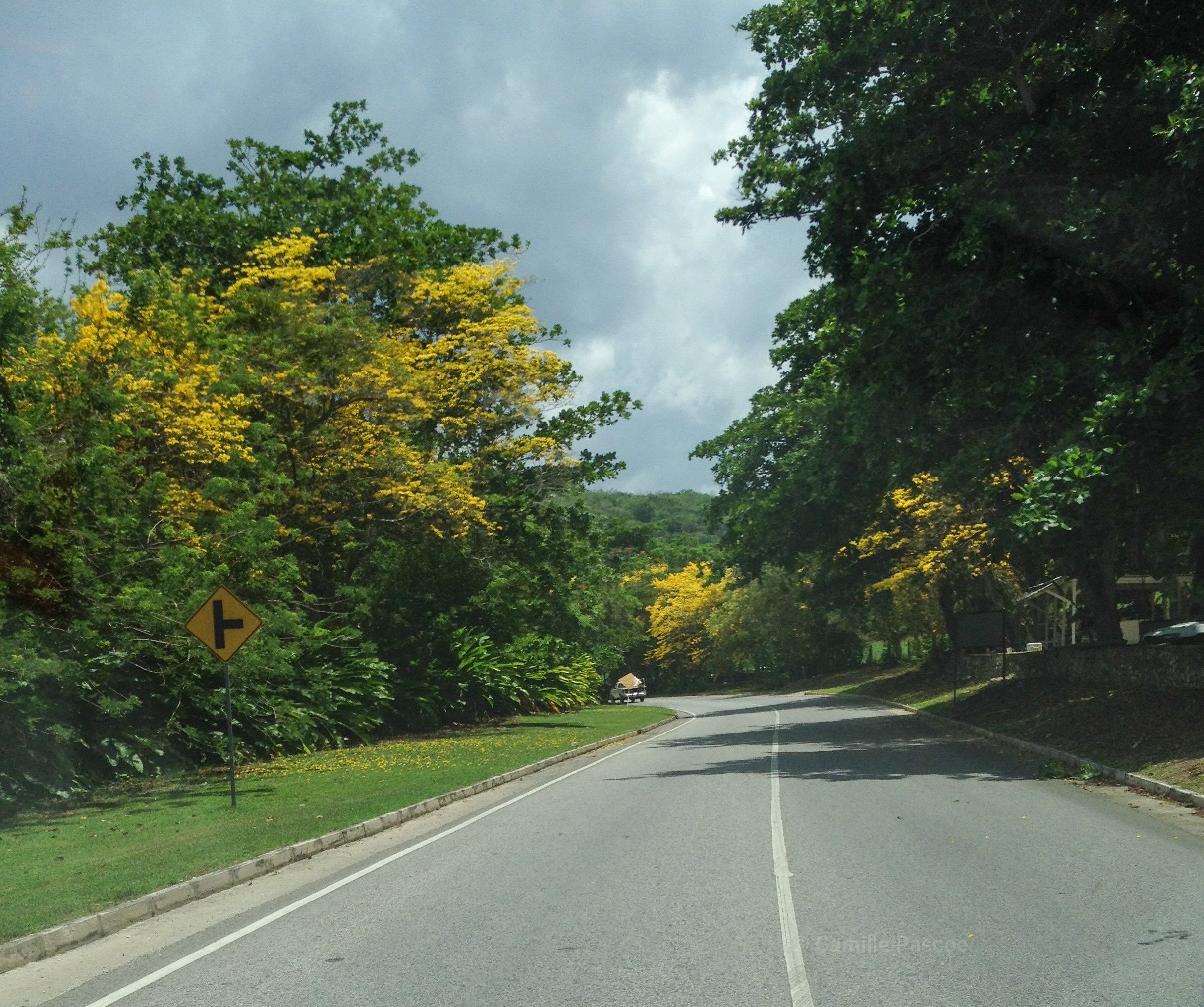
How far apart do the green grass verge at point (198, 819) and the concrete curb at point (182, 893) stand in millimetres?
160

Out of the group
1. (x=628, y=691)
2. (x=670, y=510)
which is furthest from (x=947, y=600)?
(x=670, y=510)

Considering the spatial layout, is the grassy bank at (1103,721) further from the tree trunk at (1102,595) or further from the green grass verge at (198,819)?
the green grass verge at (198,819)

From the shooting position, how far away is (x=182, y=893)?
33.7 feet

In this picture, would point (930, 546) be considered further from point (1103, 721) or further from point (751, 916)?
point (751, 916)

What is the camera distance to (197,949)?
8.21 meters

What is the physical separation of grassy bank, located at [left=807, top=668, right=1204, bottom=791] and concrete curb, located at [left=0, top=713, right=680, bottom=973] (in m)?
9.70

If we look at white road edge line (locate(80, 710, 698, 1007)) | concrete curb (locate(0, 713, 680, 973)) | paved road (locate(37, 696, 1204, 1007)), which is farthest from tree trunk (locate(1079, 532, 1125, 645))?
concrete curb (locate(0, 713, 680, 973))

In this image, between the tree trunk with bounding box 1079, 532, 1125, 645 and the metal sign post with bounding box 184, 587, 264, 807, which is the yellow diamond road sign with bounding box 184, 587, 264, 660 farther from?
the tree trunk with bounding box 1079, 532, 1125, 645

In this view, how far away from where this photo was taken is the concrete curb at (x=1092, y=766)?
14.4m

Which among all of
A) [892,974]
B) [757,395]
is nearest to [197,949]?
[892,974]

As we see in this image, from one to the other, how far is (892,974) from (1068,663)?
24.5 metres

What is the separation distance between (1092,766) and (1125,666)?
7551 mm

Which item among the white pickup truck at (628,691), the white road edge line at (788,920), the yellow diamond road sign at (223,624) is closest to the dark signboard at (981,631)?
the white road edge line at (788,920)

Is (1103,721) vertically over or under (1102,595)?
under
